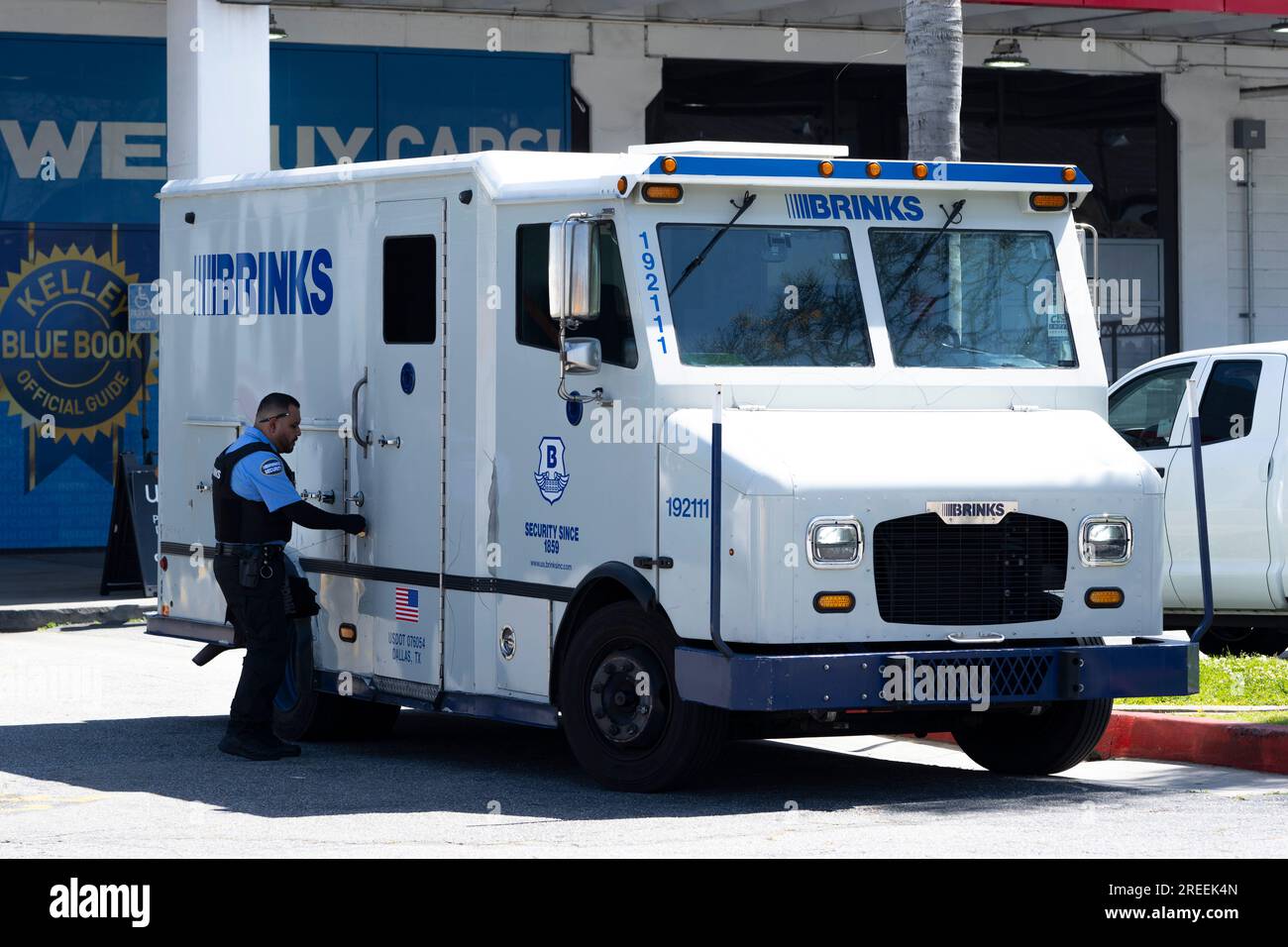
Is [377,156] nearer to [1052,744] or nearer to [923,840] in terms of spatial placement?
[1052,744]

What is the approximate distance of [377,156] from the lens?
77.0 feet

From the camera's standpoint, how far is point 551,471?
1039 cm

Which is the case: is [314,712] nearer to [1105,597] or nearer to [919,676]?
[919,676]

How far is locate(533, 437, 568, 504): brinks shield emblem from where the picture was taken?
1034 cm

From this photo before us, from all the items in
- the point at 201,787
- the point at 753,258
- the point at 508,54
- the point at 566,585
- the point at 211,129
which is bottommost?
the point at 201,787

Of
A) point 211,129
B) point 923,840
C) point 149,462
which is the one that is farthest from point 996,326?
point 149,462

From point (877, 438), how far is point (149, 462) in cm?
1192

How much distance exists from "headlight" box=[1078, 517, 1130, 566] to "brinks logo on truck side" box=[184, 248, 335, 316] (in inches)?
159

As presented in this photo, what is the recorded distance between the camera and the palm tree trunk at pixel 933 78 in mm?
13969

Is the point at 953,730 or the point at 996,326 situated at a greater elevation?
the point at 996,326

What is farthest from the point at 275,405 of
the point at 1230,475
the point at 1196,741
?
the point at 1230,475

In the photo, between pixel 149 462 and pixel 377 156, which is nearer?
pixel 149 462

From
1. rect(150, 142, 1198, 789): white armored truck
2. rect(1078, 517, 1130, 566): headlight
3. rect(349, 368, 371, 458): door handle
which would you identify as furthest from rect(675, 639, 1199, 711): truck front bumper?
rect(349, 368, 371, 458): door handle

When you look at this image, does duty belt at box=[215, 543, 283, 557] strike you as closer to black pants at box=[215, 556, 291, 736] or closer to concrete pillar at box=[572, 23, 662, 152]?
black pants at box=[215, 556, 291, 736]
